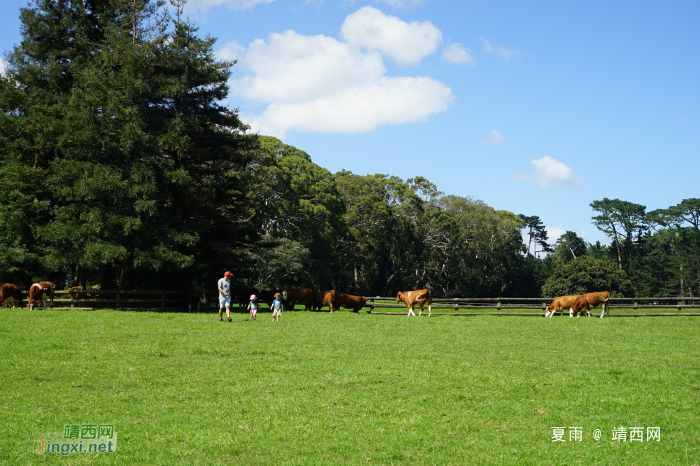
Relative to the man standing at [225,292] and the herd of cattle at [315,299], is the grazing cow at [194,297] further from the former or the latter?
the man standing at [225,292]

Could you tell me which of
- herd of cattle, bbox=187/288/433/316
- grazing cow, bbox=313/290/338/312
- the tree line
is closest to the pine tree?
the tree line

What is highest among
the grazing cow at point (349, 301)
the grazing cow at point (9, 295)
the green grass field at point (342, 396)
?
the grazing cow at point (9, 295)

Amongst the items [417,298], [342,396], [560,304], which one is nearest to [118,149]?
[417,298]

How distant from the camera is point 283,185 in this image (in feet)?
165

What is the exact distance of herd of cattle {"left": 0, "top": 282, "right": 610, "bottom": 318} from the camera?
25.9m

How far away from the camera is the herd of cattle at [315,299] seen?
25.9m

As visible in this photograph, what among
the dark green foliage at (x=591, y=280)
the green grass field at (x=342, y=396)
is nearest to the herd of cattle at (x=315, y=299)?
the green grass field at (x=342, y=396)

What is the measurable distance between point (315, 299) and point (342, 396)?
23.2 meters

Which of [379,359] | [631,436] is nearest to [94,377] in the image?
[379,359]

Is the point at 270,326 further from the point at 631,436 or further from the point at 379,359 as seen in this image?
the point at 631,436

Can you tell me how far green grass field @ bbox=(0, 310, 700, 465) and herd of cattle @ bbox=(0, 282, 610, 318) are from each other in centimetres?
997

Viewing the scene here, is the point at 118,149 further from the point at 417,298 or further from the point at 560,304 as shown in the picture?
the point at 560,304

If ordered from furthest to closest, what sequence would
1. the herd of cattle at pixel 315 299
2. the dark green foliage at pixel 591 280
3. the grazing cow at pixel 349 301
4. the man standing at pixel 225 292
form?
the dark green foliage at pixel 591 280 < the grazing cow at pixel 349 301 < the herd of cattle at pixel 315 299 < the man standing at pixel 225 292

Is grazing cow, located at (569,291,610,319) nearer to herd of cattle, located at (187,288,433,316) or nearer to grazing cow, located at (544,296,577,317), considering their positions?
grazing cow, located at (544,296,577,317)
